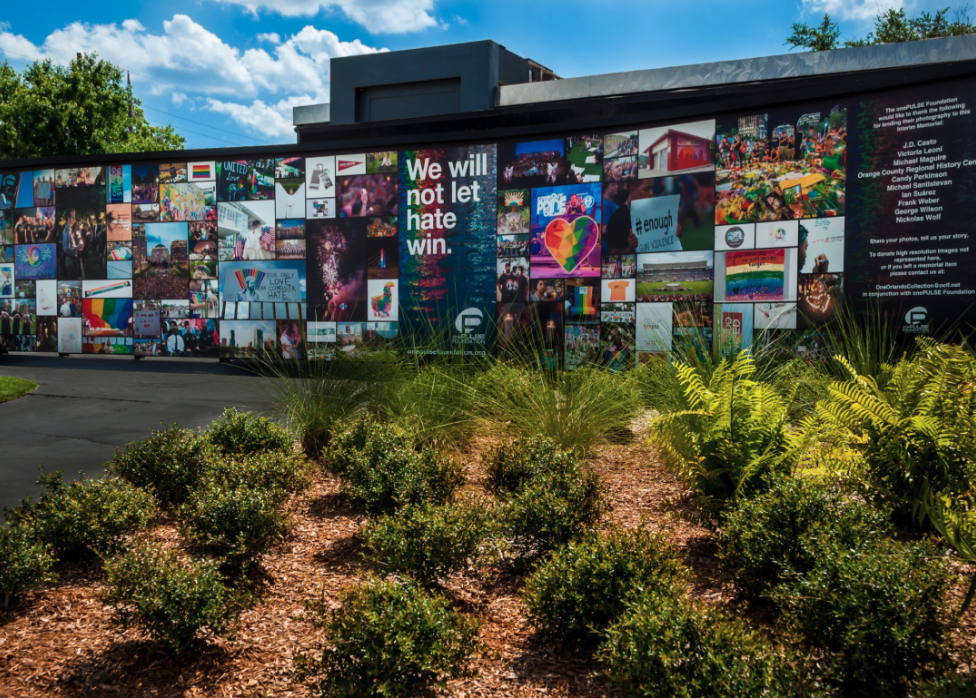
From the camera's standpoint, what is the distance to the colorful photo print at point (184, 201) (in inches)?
444

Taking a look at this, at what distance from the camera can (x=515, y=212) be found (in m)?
9.55

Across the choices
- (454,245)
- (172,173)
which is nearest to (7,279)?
(172,173)

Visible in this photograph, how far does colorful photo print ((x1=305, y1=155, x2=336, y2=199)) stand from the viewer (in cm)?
1055

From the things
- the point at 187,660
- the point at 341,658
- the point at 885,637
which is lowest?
the point at 187,660

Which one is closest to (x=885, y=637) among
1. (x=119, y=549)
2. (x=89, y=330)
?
(x=119, y=549)

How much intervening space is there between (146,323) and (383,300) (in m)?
4.51

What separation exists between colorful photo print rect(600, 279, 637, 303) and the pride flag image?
1.18 meters

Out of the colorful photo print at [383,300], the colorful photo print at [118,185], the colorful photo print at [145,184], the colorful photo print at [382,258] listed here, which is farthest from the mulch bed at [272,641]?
the colorful photo print at [118,185]

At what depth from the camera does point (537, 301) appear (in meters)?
9.38

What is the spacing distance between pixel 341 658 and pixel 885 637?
1.59m

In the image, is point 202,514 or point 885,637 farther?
point 202,514

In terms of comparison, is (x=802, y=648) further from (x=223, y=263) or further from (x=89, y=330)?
(x=89, y=330)

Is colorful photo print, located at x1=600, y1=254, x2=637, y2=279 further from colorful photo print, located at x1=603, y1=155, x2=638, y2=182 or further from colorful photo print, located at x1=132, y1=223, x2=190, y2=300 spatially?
colorful photo print, located at x1=132, y1=223, x2=190, y2=300

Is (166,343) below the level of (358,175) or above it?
below
